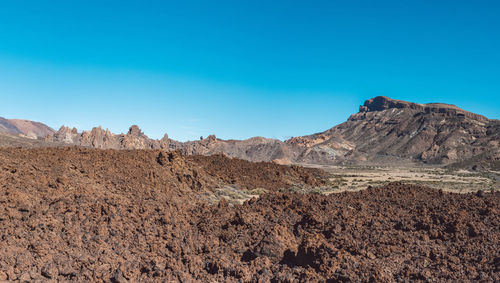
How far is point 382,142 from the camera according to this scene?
12675cm

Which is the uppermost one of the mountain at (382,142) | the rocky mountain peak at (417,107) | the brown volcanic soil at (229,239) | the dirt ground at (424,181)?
the rocky mountain peak at (417,107)

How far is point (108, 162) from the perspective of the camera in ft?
55.6

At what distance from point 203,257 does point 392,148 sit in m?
121

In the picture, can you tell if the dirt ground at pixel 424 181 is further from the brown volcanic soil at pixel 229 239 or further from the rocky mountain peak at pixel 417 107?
the rocky mountain peak at pixel 417 107

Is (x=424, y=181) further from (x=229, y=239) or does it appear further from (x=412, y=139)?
(x=412, y=139)

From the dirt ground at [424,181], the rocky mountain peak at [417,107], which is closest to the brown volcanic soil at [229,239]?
the dirt ground at [424,181]

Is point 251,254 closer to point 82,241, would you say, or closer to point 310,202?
point 82,241

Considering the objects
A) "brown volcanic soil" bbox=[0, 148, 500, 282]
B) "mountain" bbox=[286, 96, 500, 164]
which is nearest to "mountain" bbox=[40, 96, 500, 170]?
"mountain" bbox=[286, 96, 500, 164]

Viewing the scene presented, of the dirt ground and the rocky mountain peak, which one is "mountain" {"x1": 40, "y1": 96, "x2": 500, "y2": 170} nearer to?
the rocky mountain peak

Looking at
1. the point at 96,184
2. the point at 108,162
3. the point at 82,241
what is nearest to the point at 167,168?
the point at 108,162

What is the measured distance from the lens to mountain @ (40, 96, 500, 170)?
8088 centimetres

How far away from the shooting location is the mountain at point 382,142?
80875 millimetres

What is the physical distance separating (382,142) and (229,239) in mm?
127636

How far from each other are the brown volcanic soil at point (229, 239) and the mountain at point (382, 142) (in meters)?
56.3
